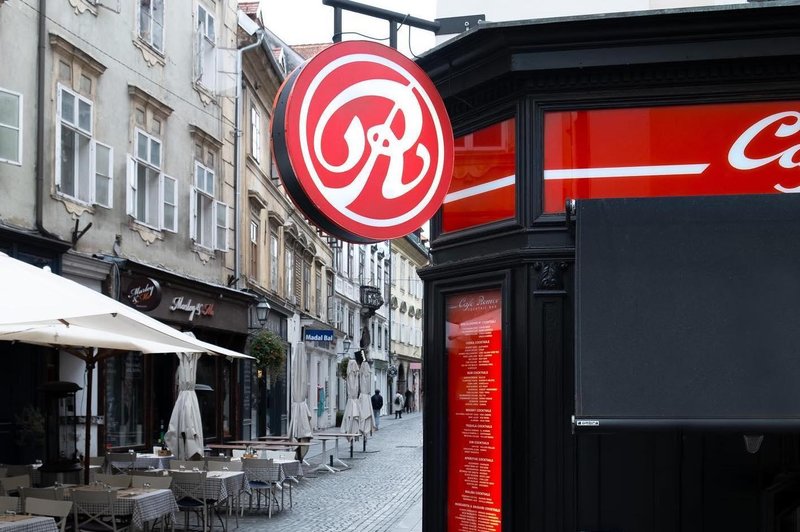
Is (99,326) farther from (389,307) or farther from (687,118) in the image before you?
(389,307)

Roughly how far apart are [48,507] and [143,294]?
9.68 meters

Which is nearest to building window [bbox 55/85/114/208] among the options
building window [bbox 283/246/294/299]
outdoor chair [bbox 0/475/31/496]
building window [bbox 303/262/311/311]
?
outdoor chair [bbox 0/475/31/496]

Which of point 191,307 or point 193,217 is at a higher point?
point 193,217

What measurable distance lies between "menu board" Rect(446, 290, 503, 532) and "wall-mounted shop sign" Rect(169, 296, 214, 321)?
641 inches

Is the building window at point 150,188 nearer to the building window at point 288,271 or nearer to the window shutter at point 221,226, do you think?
the window shutter at point 221,226

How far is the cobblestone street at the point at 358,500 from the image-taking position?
1473 centimetres

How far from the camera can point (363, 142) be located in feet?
18.1

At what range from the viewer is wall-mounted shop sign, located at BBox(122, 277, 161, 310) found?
64.6 feet

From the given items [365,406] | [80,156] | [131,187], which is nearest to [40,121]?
[80,156]

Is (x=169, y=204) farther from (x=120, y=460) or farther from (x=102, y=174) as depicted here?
(x=120, y=460)

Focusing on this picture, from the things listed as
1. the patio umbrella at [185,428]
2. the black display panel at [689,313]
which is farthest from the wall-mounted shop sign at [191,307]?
the black display panel at [689,313]

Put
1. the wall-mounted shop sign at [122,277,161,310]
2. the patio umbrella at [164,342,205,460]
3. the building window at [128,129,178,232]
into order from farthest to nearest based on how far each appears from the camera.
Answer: the building window at [128,129,178,232]
the wall-mounted shop sign at [122,277,161,310]
the patio umbrella at [164,342,205,460]

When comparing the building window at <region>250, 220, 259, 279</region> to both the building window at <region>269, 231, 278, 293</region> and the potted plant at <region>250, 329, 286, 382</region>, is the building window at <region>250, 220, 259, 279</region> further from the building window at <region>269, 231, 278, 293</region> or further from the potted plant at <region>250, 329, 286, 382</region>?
the building window at <region>269, 231, 278, 293</region>

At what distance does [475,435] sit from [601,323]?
181 cm
